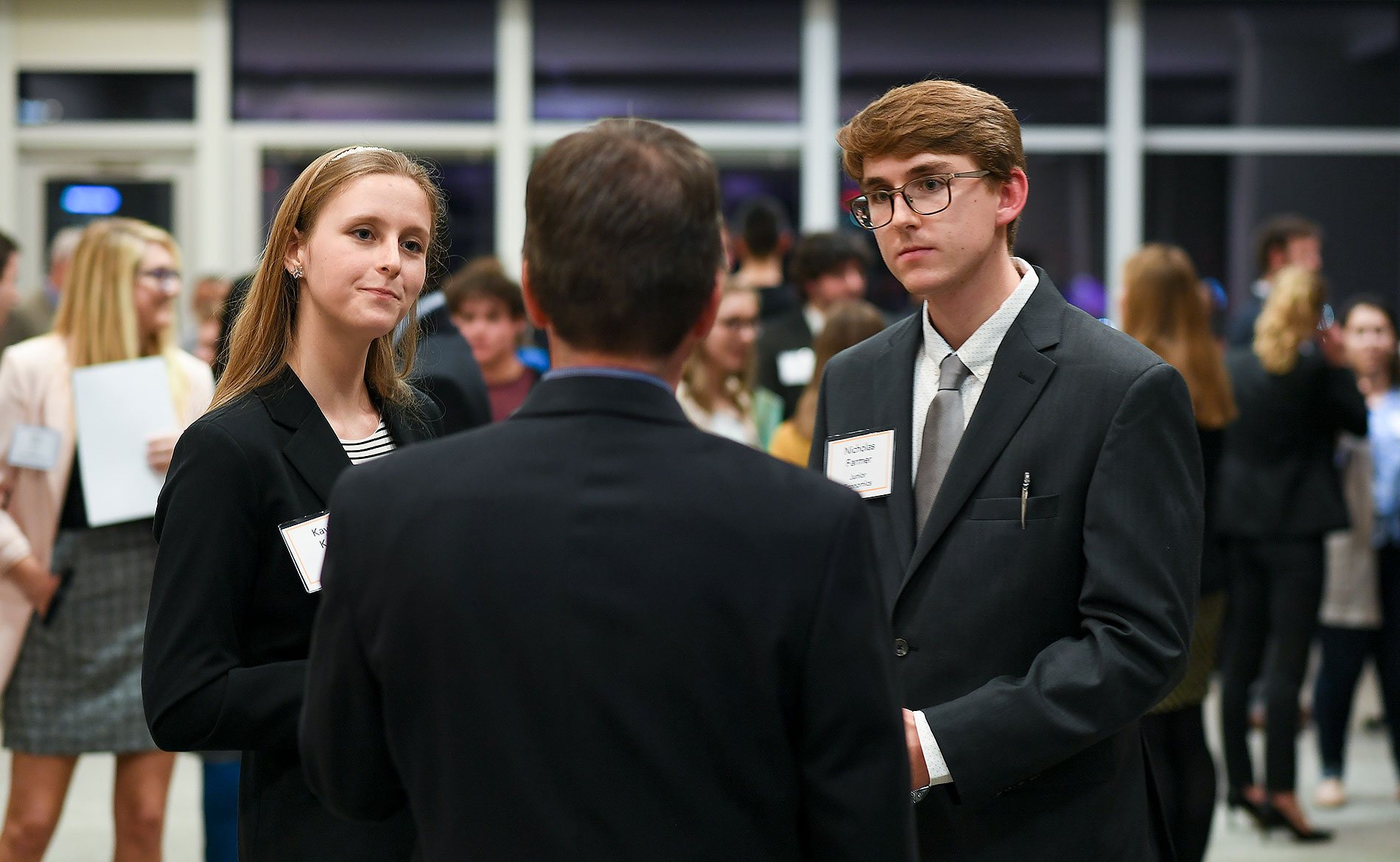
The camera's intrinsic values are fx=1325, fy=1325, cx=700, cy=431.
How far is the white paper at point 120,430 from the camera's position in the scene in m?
3.11

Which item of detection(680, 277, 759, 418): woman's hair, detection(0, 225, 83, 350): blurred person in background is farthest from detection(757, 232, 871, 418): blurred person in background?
detection(0, 225, 83, 350): blurred person in background

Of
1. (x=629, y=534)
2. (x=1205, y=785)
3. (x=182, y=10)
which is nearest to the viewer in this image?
(x=629, y=534)

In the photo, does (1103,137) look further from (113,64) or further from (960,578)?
(960,578)

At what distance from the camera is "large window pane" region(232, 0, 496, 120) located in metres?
7.97

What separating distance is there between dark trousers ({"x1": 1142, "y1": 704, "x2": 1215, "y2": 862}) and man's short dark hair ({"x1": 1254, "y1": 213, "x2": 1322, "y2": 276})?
3282 millimetres

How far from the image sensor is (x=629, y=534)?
3.54 ft

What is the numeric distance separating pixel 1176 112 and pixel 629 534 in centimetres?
804

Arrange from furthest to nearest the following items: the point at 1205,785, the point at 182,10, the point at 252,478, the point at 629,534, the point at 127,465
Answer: the point at 182,10, the point at 1205,785, the point at 127,465, the point at 252,478, the point at 629,534

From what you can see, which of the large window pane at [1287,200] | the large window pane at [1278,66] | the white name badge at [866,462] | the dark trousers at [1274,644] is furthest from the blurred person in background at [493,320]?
the large window pane at [1278,66]

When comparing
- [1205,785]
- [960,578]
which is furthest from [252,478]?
[1205,785]

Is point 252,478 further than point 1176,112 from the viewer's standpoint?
No

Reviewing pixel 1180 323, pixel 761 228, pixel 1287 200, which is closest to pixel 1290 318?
pixel 1180 323

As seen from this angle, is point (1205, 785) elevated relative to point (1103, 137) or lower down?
lower down

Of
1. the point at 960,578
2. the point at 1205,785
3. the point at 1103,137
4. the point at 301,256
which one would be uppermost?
the point at 1103,137
